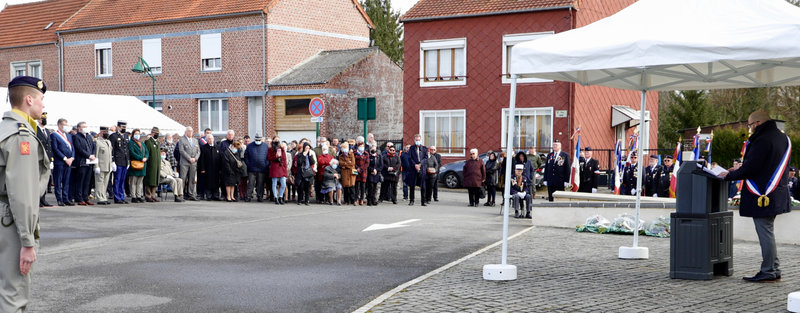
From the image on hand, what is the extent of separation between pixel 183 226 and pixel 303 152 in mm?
6573

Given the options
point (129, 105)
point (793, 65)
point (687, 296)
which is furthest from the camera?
point (129, 105)

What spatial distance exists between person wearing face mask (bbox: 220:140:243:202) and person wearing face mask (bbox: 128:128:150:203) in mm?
2058

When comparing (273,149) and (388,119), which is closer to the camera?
(273,149)

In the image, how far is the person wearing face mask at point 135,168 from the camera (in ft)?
64.1

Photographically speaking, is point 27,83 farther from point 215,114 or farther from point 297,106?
point 215,114

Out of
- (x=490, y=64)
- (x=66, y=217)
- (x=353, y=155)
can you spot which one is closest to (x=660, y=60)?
(x=66, y=217)

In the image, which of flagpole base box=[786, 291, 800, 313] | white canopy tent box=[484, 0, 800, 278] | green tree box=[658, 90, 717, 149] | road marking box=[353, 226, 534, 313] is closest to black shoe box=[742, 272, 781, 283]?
flagpole base box=[786, 291, 800, 313]

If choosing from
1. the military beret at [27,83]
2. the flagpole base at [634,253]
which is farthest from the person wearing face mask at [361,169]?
the military beret at [27,83]

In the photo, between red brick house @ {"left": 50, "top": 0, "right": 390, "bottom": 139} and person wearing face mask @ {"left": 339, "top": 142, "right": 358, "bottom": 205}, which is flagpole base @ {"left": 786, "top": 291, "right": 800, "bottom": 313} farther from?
red brick house @ {"left": 50, "top": 0, "right": 390, "bottom": 139}

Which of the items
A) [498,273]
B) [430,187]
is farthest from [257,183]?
[498,273]

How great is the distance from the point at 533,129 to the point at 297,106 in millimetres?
10947

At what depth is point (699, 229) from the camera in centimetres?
925

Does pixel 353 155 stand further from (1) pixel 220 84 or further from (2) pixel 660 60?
(1) pixel 220 84

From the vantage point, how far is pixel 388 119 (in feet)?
133
